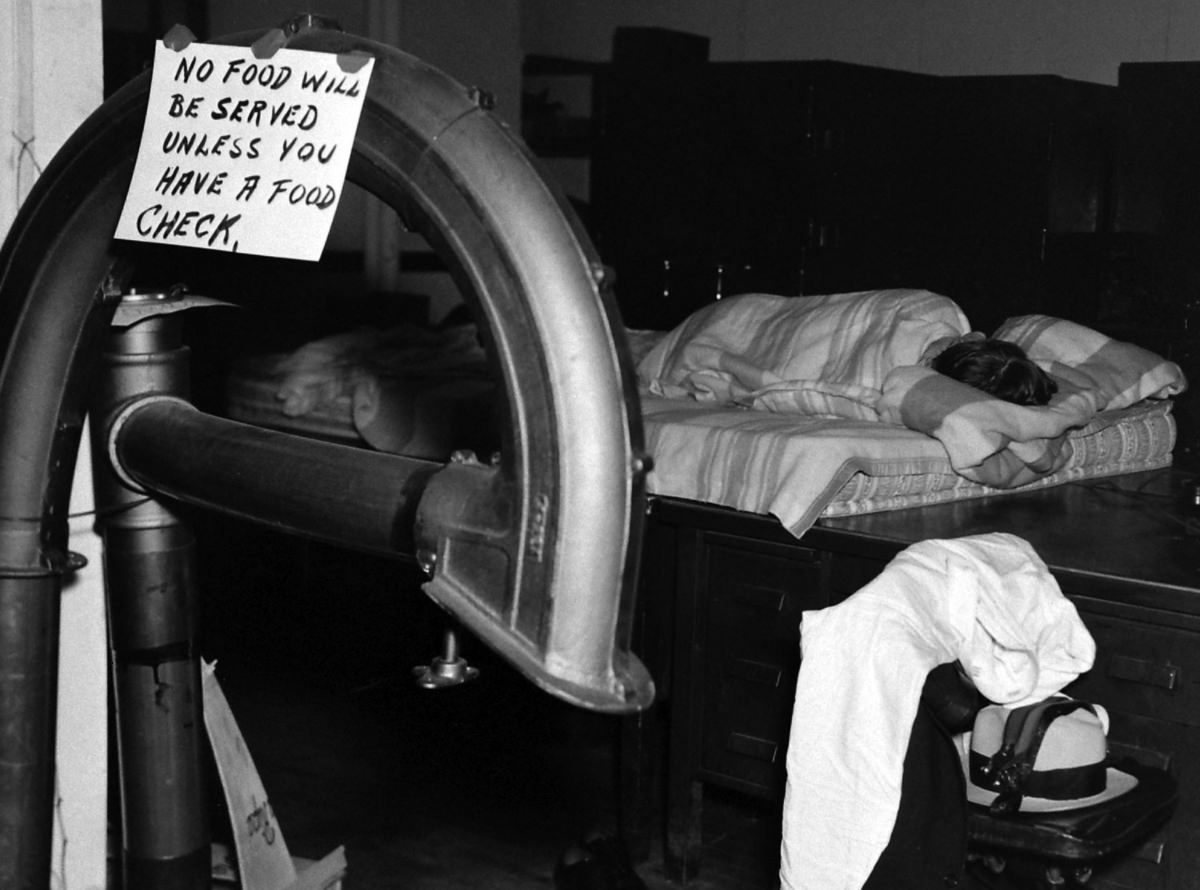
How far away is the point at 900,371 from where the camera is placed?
2.90 metres

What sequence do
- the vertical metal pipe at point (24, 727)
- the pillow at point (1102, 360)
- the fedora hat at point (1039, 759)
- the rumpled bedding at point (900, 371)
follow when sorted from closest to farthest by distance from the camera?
the vertical metal pipe at point (24, 727)
the fedora hat at point (1039, 759)
the rumpled bedding at point (900, 371)
the pillow at point (1102, 360)

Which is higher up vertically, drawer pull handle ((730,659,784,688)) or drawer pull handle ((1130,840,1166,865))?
drawer pull handle ((730,659,784,688))

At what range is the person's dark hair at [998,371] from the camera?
9.38ft

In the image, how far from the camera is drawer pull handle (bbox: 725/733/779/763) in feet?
8.70

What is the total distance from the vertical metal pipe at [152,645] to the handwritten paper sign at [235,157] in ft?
0.60

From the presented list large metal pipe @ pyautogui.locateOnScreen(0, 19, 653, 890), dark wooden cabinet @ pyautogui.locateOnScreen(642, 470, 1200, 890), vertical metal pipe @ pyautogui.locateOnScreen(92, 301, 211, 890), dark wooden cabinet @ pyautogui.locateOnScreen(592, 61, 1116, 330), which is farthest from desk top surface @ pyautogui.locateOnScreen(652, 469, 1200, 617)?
large metal pipe @ pyautogui.locateOnScreen(0, 19, 653, 890)

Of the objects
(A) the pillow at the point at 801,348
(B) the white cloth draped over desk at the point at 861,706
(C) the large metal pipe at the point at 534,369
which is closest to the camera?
(C) the large metal pipe at the point at 534,369

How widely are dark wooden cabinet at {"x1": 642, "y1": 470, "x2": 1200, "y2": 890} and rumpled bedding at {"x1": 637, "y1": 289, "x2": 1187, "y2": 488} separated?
14 cm

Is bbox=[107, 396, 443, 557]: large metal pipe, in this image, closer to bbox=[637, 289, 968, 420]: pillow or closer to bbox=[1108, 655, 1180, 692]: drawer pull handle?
bbox=[1108, 655, 1180, 692]: drawer pull handle

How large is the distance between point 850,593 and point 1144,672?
1.71 ft

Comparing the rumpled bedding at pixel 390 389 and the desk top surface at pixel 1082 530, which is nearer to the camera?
the desk top surface at pixel 1082 530

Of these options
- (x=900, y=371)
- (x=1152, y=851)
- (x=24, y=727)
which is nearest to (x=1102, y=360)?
(x=900, y=371)

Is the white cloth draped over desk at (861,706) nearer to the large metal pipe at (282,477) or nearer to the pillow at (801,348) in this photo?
the large metal pipe at (282,477)

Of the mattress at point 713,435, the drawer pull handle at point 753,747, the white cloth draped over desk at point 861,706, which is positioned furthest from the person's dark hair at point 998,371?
the white cloth draped over desk at point 861,706
